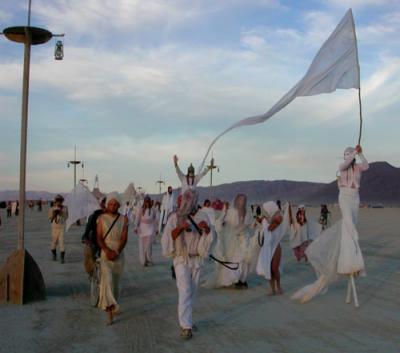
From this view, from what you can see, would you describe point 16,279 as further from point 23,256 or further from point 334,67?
point 334,67

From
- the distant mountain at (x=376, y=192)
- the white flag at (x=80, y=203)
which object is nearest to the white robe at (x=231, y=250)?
the white flag at (x=80, y=203)

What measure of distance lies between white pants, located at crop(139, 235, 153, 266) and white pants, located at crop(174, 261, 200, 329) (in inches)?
295

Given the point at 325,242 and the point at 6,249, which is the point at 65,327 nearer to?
the point at 325,242

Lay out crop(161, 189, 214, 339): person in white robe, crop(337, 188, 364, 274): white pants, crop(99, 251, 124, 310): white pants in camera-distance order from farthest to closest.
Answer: crop(337, 188, 364, 274): white pants → crop(99, 251, 124, 310): white pants → crop(161, 189, 214, 339): person in white robe

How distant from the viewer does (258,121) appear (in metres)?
7.95

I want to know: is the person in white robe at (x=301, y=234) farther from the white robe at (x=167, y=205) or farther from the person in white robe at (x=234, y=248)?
the person in white robe at (x=234, y=248)

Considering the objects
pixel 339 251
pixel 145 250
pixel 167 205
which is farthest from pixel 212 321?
A: pixel 167 205

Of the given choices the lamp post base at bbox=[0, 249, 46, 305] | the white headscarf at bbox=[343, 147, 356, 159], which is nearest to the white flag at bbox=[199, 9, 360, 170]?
the white headscarf at bbox=[343, 147, 356, 159]

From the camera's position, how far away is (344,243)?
377 inches

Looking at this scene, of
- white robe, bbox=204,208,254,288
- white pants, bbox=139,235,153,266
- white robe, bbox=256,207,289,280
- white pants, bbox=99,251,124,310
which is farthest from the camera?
white pants, bbox=139,235,153,266

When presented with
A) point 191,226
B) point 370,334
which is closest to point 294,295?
point 370,334

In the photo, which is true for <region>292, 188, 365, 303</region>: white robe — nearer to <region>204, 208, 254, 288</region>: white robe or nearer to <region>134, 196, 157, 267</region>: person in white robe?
<region>204, 208, 254, 288</region>: white robe

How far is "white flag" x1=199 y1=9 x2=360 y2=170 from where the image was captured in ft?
28.3

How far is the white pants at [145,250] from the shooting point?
14960 mm
